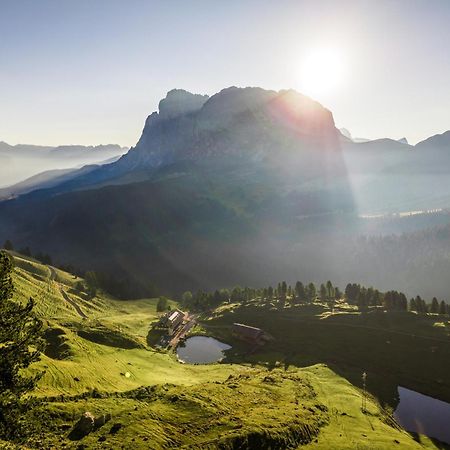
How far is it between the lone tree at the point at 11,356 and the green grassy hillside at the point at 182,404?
34.5ft

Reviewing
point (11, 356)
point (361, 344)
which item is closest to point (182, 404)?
point (11, 356)

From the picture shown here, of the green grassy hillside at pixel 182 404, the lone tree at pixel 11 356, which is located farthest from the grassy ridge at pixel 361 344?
the lone tree at pixel 11 356

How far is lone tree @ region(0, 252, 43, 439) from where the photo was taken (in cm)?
3206

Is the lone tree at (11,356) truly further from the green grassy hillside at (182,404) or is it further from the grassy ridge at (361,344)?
the grassy ridge at (361,344)

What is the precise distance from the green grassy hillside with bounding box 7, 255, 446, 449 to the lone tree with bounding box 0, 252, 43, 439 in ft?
34.5

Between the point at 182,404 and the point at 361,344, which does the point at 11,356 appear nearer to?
the point at 182,404

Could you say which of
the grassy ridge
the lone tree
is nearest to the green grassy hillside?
the lone tree

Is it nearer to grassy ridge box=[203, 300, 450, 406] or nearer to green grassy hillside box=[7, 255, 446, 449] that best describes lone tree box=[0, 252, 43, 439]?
green grassy hillside box=[7, 255, 446, 449]

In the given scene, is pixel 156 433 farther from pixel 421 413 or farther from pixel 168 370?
pixel 421 413

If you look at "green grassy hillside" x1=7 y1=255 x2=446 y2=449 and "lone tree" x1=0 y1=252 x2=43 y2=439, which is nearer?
"lone tree" x1=0 y1=252 x2=43 y2=439

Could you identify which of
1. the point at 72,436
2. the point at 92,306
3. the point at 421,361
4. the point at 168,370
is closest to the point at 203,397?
the point at 72,436

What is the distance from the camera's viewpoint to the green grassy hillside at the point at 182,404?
161ft

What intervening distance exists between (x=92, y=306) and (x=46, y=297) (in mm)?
36176

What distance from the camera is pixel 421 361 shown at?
134 metres
